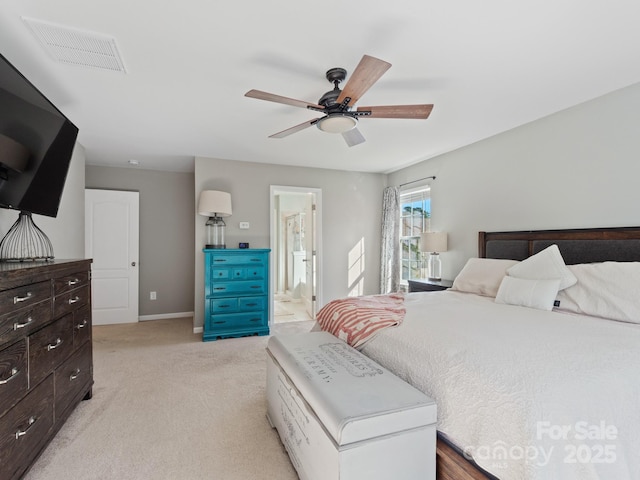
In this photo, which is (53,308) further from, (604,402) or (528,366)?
(604,402)

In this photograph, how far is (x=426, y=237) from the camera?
13.6ft

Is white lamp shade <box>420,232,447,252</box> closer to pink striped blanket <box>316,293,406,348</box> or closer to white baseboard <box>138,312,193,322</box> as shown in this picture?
pink striped blanket <box>316,293,406,348</box>

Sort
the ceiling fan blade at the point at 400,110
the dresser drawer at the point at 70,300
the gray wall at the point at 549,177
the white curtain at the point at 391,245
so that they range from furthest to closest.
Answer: the white curtain at the point at 391,245, the gray wall at the point at 549,177, the ceiling fan blade at the point at 400,110, the dresser drawer at the point at 70,300

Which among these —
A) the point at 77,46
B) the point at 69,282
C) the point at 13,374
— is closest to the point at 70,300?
the point at 69,282

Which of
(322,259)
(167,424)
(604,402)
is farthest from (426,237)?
(167,424)

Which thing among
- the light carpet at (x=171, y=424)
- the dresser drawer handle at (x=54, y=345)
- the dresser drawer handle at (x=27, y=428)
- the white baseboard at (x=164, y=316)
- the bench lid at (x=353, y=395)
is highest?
the dresser drawer handle at (x=54, y=345)

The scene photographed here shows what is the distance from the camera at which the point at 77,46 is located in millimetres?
1927

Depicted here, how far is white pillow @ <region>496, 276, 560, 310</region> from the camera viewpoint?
2.37 metres

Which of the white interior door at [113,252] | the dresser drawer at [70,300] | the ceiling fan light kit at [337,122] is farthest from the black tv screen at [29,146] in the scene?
the white interior door at [113,252]

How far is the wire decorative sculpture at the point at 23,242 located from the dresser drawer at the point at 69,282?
0.70ft

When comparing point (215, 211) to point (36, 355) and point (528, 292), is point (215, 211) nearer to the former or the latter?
point (36, 355)

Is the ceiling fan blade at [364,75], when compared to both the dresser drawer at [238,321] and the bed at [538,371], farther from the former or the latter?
the dresser drawer at [238,321]

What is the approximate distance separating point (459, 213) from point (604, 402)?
10.4ft

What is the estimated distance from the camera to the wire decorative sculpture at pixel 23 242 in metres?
2.20
